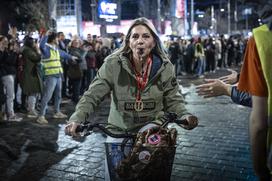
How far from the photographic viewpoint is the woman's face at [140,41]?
3.23 m

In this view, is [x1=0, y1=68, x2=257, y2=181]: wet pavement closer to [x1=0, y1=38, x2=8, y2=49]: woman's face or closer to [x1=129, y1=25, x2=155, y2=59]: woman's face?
[x1=0, y1=38, x2=8, y2=49]: woman's face

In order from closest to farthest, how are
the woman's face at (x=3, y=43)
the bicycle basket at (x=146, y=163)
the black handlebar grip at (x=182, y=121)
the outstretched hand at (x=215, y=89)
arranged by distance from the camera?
the bicycle basket at (x=146, y=163) < the outstretched hand at (x=215, y=89) < the black handlebar grip at (x=182, y=121) < the woman's face at (x=3, y=43)

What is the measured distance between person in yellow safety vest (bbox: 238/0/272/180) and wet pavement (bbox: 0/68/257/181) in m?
3.43

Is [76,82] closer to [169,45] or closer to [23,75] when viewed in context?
[23,75]

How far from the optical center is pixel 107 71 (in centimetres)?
324

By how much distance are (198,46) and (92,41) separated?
779 centimetres

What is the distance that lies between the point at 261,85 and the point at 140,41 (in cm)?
145

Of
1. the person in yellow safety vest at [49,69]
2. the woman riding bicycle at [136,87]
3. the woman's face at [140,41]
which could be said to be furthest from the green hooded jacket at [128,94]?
the person in yellow safety vest at [49,69]

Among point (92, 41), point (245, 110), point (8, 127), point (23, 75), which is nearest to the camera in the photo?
point (8, 127)

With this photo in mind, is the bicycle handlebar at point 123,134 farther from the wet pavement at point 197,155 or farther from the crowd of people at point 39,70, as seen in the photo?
the crowd of people at point 39,70

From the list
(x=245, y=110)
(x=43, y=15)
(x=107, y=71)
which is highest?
(x=43, y=15)

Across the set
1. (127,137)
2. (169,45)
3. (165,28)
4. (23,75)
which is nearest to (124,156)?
(127,137)

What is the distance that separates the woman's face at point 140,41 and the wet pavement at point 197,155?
257 cm

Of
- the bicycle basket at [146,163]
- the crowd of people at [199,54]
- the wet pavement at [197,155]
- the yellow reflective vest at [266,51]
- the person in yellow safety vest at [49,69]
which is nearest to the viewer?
the yellow reflective vest at [266,51]
